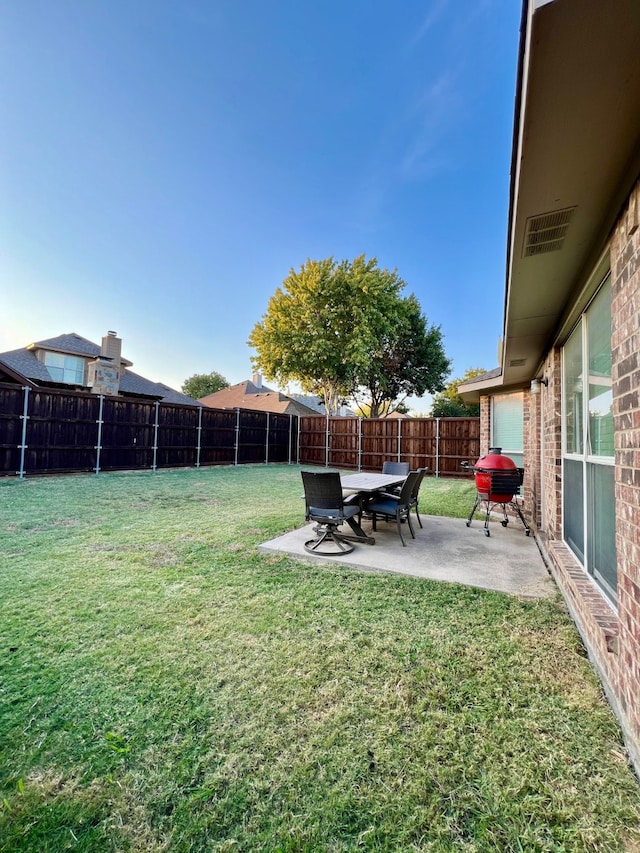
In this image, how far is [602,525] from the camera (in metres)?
2.51

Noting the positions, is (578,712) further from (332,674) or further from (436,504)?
(436,504)

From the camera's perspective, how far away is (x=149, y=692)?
6.05 feet

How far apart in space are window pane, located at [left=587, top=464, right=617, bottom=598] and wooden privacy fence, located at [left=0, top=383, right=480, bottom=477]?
10307mm

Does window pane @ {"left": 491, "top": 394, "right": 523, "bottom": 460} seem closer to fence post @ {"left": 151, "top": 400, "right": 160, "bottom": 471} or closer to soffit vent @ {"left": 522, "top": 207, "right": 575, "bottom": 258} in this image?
soffit vent @ {"left": 522, "top": 207, "right": 575, "bottom": 258}

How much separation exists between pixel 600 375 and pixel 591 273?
2.36ft

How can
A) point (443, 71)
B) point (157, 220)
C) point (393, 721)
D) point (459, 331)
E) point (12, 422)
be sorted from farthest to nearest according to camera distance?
point (459, 331)
point (157, 220)
point (12, 422)
point (443, 71)
point (393, 721)

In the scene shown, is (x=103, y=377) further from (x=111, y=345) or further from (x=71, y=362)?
(x=71, y=362)

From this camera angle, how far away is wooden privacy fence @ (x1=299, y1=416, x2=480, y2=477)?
12797mm

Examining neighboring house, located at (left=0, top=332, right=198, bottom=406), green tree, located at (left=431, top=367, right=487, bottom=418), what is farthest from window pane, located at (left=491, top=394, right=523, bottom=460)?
green tree, located at (left=431, top=367, right=487, bottom=418)

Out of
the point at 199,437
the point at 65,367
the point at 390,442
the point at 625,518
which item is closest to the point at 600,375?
the point at 625,518

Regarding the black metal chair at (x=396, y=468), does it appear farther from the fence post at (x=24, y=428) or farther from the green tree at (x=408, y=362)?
the green tree at (x=408, y=362)

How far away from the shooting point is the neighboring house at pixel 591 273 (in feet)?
3.76

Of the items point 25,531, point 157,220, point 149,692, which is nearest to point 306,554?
point 149,692

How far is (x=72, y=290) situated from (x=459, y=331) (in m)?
19.9
